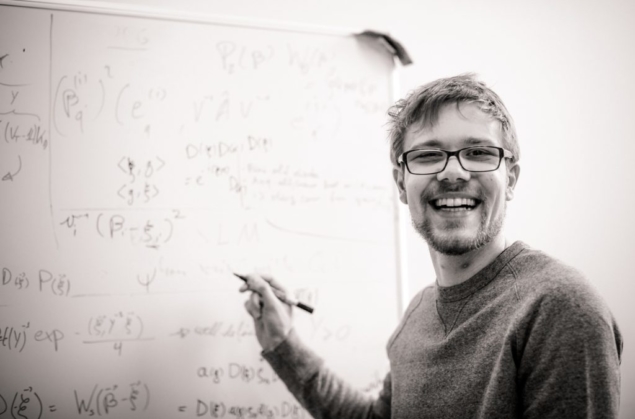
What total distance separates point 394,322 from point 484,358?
0.54 meters


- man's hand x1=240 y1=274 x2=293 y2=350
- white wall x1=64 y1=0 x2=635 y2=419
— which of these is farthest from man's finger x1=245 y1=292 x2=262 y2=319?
white wall x1=64 y1=0 x2=635 y2=419

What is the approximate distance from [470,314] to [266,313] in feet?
1.70

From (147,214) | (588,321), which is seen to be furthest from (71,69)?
(588,321)

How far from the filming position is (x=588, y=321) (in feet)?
2.30

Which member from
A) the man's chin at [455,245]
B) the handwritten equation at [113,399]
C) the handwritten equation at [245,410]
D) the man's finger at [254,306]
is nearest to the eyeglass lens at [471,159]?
the man's chin at [455,245]

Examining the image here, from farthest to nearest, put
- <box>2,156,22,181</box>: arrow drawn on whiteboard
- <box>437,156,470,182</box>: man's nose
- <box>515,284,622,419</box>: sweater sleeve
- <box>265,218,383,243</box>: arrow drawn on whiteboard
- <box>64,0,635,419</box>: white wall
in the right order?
<box>64,0,635,419</box>: white wall
<box>265,218,383,243</box>: arrow drawn on whiteboard
<box>2,156,22,181</box>: arrow drawn on whiteboard
<box>437,156,470,182</box>: man's nose
<box>515,284,622,419</box>: sweater sleeve

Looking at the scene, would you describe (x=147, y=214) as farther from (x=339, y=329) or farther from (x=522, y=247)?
(x=522, y=247)

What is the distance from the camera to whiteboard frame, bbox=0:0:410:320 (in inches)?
45.3

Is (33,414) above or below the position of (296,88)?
below

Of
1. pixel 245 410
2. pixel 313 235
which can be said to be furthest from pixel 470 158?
pixel 245 410

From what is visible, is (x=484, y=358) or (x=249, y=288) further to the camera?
(x=249, y=288)

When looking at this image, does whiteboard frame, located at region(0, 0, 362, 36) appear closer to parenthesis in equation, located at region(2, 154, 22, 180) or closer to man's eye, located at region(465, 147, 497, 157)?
parenthesis in equation, located at region(2, 154, 22, 180)

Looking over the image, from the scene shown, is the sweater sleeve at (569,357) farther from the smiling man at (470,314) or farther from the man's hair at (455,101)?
the man's hair at (455,101)

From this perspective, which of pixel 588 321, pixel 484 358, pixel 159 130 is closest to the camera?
pixel 588 321
